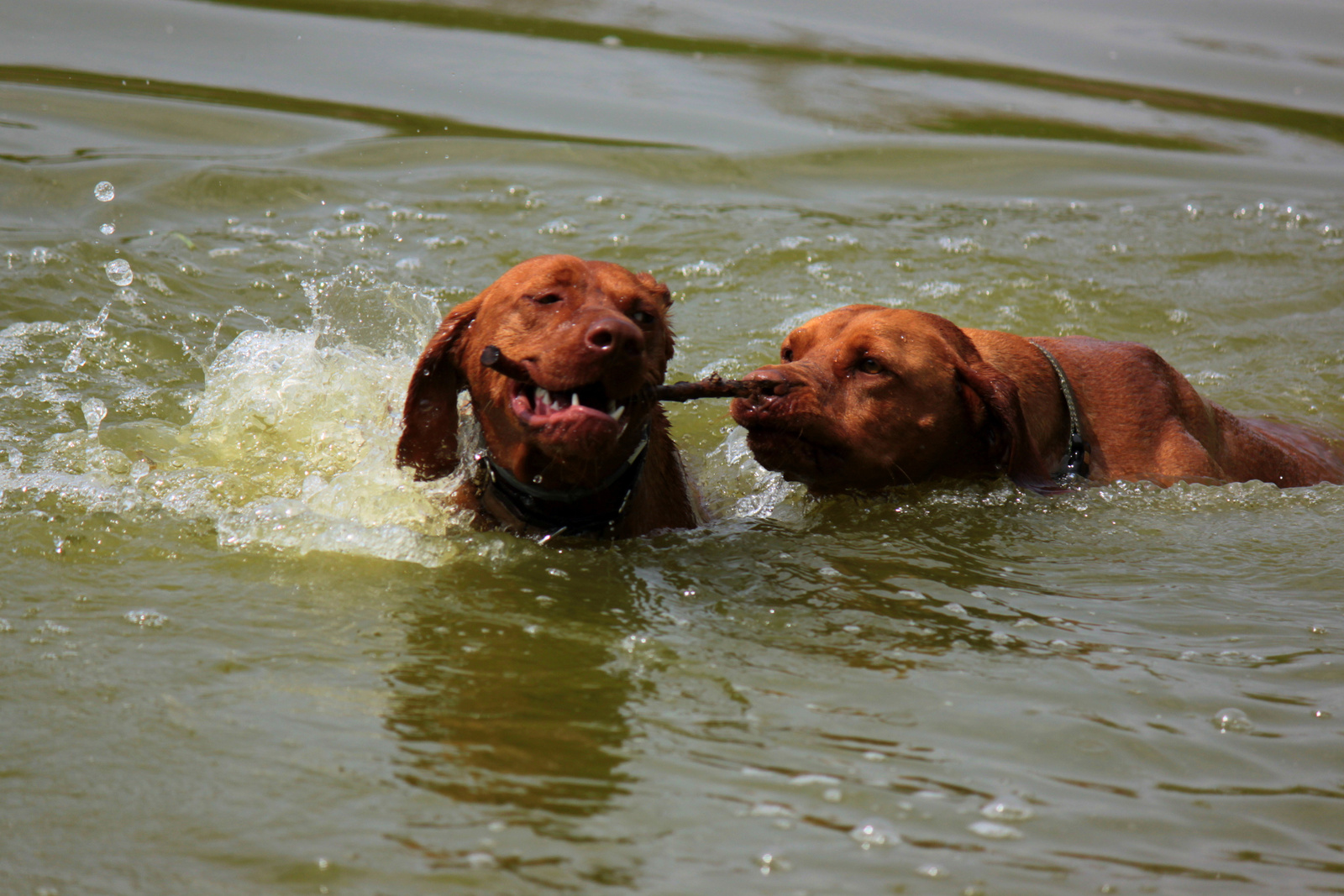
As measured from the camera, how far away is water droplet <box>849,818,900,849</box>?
2.76 metres

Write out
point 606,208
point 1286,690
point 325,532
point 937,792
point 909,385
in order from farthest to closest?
point 606,208, point 909,385, point 325,532, point 1286,690, point 937,792

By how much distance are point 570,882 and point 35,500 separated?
2.70 meters

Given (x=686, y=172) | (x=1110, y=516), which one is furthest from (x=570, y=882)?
(x=686, y=172)

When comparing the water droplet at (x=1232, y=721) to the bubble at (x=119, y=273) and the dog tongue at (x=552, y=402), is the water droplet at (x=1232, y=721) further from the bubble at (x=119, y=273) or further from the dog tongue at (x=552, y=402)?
the bubble at (x=119, y=273)

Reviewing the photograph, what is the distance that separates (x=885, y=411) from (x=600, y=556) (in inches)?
45.8

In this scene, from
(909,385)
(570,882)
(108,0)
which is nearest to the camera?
(570,882)

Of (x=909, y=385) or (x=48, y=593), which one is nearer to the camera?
(x=48, y=593)

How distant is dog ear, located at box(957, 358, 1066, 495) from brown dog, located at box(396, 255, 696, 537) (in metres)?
1.10

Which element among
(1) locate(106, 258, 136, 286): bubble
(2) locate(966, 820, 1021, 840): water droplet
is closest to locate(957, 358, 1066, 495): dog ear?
(2) locate(966, 820, 1021, 840): water droplet

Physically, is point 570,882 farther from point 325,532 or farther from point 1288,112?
point 1288,112

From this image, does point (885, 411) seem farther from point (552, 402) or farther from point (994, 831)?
point (994, 831)

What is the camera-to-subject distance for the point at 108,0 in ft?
39.3

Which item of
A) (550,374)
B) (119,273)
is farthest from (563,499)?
(119,273)

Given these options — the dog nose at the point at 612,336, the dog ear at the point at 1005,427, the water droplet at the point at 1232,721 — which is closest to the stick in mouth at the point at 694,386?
the dog nose at the point at 612,336
